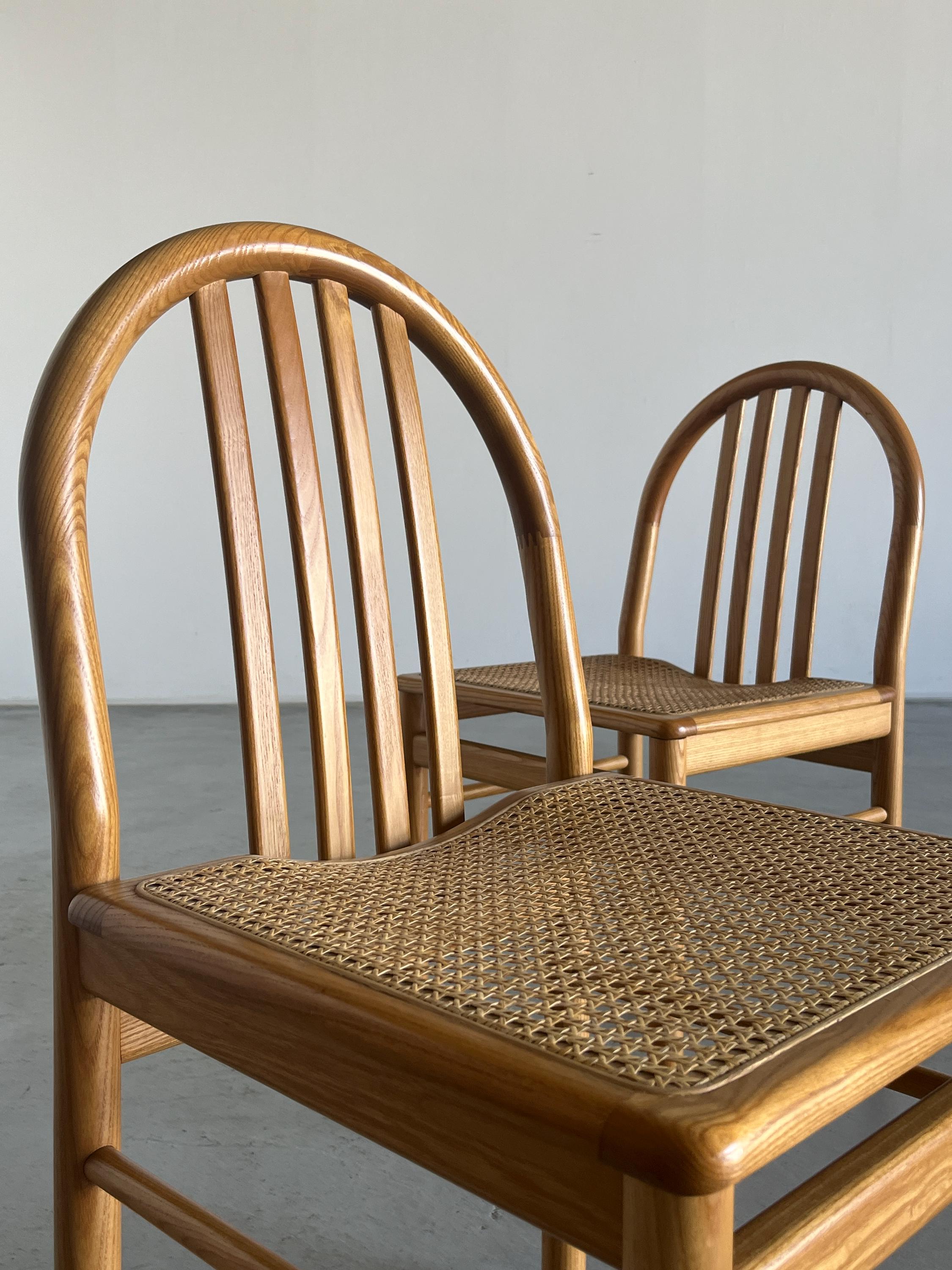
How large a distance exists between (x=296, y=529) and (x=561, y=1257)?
475mm

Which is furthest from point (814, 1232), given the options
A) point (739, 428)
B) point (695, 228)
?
point (695, 228)

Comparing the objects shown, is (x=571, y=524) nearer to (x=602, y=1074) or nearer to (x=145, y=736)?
(x=145, y=736)

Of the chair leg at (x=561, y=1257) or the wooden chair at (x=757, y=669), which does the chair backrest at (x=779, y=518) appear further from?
the chair leg at (x=561, y=1257)

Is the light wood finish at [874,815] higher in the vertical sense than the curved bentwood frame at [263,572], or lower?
lower

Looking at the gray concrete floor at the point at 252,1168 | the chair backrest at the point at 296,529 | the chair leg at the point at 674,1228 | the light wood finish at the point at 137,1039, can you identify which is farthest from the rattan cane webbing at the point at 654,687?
the chair leg at the point at 674,1228

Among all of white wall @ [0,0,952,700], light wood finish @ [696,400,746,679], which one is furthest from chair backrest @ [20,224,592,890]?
white wall @ [0,0,952,700]

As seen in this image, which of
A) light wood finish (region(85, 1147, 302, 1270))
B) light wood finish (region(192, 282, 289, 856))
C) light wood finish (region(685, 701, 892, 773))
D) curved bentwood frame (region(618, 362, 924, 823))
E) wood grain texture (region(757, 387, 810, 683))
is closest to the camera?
light wood finish (region(85, 1147, 302, 1270))

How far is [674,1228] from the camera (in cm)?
30

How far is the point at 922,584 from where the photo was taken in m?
3.17

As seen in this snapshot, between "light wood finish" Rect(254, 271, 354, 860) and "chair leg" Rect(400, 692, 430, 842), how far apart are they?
1.72 ft

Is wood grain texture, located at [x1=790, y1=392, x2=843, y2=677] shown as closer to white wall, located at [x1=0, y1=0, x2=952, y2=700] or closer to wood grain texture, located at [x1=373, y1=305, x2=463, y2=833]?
wood grain texture, located at [x1=373, y1=305, x2=463, y2=833]

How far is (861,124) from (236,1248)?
3303mm

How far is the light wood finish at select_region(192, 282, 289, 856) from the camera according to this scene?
581 millimetres

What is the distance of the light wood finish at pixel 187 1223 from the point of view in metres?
0.46
